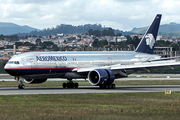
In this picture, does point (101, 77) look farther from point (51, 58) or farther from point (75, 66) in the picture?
point (51, 58)

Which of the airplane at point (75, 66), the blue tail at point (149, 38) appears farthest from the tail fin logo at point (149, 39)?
the airplane at point (75, 66)

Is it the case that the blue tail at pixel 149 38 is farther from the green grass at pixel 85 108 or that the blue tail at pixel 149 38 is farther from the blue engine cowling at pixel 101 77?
the green grass at pixel 85 108

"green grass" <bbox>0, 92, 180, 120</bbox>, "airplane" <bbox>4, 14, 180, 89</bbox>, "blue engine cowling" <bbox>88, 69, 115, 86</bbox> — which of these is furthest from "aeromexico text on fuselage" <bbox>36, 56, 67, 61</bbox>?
"green grass" <bbox>0, 92, 180, 120</bbox>

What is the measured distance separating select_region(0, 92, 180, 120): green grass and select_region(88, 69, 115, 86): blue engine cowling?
10.5 m

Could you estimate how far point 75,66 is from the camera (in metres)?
48.7

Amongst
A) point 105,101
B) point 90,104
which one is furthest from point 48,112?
point 105,101

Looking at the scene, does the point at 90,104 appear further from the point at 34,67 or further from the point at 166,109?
the point at 34,67

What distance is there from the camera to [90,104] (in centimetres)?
2975

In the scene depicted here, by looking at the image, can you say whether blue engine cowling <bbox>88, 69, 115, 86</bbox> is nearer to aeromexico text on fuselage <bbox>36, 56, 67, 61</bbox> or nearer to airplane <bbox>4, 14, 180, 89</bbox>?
airplane <bbox>4, 14, 180, 89</bbox>

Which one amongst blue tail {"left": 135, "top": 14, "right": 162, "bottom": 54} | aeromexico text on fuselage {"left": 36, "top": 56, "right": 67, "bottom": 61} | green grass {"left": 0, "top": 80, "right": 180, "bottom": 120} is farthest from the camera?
blue tail {"left": 135, "top": 14, "right": 162, "bottom": 54}

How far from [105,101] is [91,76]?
1552cm

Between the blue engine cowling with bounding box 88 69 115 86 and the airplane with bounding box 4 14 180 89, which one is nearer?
the airplane with bounding box 4 14 180 89

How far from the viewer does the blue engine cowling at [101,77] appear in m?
45.5

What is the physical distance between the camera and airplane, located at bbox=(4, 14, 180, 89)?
4484 cm
